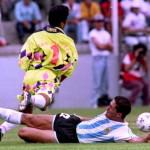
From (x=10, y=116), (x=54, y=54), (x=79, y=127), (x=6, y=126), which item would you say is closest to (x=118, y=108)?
(x=79, y=127)

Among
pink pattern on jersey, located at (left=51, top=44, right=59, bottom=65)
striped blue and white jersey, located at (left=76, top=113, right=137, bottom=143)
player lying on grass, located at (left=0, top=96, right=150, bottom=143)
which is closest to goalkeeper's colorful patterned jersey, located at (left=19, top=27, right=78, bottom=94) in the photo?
pink pattern on jersey, located at (left=51, top=44, right=59, bottom=65)

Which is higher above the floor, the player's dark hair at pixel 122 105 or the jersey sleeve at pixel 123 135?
the player's dark hair at pixel 122 105

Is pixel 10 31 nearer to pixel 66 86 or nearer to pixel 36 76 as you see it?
pixel 66 86

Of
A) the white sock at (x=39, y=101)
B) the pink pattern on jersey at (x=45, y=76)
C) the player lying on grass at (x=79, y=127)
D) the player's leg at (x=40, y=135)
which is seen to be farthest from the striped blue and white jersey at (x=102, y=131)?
the pink pattern on jersey at (x=45, y=76)

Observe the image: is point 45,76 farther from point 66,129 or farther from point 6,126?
point 66,129

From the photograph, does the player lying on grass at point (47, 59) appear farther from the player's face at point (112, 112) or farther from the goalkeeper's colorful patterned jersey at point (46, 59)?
the player's face at point (112, 112)

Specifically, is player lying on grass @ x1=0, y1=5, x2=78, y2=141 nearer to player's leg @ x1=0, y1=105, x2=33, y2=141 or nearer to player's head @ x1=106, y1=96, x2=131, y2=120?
player's leg @ x1=0, y1=105, x2=33, y2=141

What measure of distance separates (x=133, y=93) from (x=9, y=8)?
4432mm

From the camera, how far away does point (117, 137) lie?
1246 cm

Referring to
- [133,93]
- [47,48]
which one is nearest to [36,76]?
[47,48]

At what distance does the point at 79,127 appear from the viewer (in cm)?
1259

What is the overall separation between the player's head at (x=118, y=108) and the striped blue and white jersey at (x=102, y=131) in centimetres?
7

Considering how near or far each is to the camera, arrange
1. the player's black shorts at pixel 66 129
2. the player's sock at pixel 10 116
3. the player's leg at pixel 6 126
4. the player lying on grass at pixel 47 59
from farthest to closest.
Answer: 1. the player lying on grass at pixel 47 59
2. the player's leg at pixel 6 126
3. the player's black shorts at pixel 66 129
4. the player's sock at pixel 10 116

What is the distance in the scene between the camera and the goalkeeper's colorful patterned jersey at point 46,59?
43.8 feet
